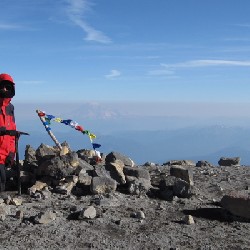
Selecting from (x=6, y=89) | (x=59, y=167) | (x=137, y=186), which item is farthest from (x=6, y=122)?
(x=137, y=186)

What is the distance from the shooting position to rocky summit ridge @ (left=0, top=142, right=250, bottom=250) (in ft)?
28.2

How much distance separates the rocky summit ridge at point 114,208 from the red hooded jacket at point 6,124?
1.37 m

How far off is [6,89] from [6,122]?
89 cm

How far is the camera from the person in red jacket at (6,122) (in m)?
10.3

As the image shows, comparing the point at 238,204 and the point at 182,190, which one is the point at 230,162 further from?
the point at 238,204

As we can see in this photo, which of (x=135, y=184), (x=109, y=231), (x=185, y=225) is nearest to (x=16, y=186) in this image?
(x=135, y=184)

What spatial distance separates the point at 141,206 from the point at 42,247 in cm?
384

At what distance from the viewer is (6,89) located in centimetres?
1048

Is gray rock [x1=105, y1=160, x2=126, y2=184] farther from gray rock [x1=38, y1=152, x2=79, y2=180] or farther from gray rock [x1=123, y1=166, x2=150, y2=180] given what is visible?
gray rock [x1=38, y1=152, x2=79, y2=180]

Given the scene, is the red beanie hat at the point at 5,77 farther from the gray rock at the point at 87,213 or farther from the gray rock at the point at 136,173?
the gray rock at the point at 136,173

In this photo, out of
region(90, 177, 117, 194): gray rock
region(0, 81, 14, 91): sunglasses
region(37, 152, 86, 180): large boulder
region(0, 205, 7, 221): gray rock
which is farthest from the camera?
region(37, 152, 86, 180): large boulder

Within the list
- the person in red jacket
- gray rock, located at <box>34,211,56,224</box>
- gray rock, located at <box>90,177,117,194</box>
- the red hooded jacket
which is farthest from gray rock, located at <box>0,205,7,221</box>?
gray rock, located at <box>90,177,117,194</box>

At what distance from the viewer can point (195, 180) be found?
49.2 ft

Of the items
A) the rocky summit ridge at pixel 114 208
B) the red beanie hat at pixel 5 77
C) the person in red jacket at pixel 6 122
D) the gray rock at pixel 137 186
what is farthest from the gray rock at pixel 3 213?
the gray rock at pixel 137 186
